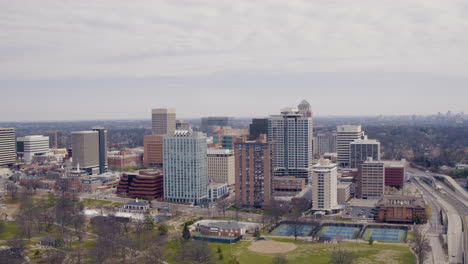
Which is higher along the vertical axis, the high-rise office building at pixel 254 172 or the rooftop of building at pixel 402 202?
the high-rise office building at pixel 254 172

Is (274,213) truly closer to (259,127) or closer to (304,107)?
(259,127)

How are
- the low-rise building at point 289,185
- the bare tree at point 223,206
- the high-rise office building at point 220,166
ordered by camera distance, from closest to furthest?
the bare tree at point 223,206, the low-rise building at point 289,185, the high-rise office building at point 220,166

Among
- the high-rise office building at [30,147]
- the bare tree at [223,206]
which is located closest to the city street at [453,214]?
the bare tree at [223,206]

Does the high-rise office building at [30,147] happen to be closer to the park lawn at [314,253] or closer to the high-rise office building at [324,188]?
the high-rise office building at [324,188]

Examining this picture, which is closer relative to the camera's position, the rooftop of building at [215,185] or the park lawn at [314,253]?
the park lawn at [314,253]

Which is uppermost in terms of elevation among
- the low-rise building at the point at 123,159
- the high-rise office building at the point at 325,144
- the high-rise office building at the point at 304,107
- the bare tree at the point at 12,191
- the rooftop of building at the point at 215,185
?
the high-rise office building at the point at 304,107

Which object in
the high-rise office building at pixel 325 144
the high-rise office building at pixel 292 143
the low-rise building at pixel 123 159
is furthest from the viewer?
the high-rise office building at pixel 325 144

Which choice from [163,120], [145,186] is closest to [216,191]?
[145,186]
